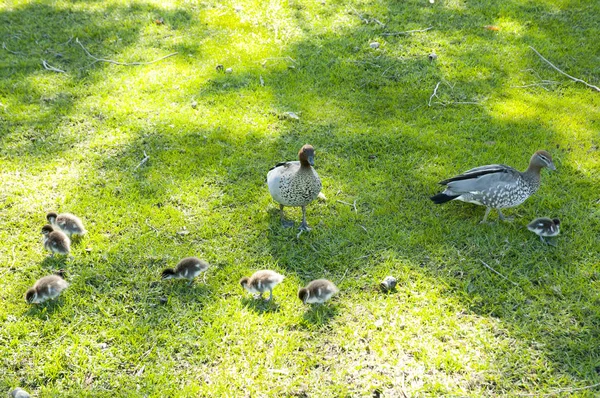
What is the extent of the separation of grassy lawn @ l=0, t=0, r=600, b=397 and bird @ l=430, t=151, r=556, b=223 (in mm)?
315

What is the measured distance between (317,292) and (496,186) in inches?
81.2

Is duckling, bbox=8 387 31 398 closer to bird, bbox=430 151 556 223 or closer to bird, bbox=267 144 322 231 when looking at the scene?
bird, bbox=267 144 322 231

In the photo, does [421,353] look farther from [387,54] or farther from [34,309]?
[387,54]

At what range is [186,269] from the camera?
441 centimetres

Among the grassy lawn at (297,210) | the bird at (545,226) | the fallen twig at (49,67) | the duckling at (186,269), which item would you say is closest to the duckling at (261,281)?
the grassy lawn at (297,210)

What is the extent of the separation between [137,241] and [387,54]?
501cm

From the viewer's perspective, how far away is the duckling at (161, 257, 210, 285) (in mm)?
4406

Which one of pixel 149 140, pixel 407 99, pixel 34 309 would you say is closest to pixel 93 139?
pixel 149 140

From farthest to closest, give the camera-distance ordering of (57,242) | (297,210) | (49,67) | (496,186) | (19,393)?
1. (49,67)
2. (297,210)
3. (496,186)
4. (57,242)
5. (19,393)

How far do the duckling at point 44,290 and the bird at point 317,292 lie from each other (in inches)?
82.9

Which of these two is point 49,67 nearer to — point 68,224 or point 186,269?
point 68,224

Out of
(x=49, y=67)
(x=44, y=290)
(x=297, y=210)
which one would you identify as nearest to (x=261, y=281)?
(x=297, y=210)

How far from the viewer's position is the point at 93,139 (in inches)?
249

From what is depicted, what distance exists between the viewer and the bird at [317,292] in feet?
13.7
